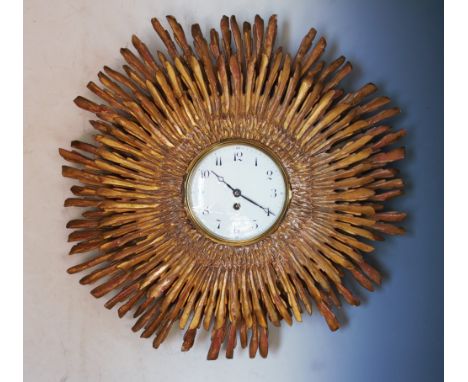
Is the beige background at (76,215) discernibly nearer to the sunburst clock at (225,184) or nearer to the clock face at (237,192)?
the sunburst clock at (225,184)

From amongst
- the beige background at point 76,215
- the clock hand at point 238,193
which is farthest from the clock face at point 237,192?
the beige background at point 76,215

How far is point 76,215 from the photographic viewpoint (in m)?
0.97

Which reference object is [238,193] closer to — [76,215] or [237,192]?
[237,192]

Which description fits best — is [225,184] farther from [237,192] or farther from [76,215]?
[76,215]

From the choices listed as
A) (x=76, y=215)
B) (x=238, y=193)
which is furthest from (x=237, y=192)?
(x=76, y=215)

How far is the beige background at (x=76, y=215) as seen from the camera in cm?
96

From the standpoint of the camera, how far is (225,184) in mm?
920

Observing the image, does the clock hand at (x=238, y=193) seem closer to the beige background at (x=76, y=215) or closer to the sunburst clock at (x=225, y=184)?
the sunburst clock at (x=225, y=184)

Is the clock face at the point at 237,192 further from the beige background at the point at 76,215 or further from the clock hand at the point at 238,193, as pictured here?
the beige background at the point at 76,215

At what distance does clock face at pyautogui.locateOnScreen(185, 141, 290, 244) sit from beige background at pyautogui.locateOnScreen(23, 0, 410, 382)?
0.21 metres

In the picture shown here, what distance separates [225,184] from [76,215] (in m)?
0.27

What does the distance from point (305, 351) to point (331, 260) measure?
177 millimetres

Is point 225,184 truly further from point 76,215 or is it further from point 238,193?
point 76,215

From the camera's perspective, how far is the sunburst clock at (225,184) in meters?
0.91
